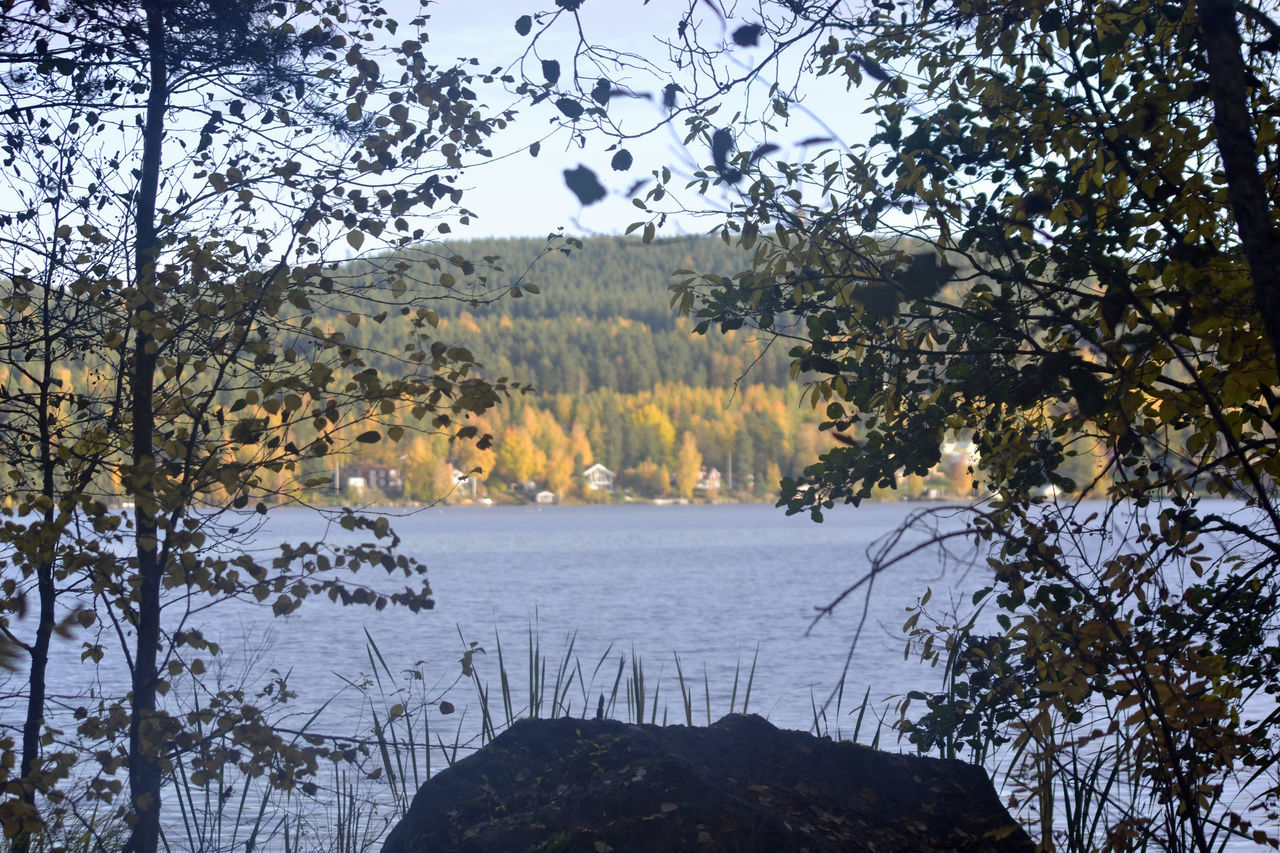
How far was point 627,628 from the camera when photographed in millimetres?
24469

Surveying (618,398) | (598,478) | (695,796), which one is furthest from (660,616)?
(598,478)

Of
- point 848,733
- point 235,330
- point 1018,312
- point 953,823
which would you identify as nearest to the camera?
point 1018,312

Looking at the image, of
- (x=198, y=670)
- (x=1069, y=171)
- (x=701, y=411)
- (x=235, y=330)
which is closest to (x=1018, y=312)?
(x=1069, y=171)

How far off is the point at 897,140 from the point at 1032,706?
2.02 metres

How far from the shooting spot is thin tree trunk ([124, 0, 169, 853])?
394 cm

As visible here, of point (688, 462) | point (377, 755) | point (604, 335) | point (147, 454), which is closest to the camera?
point (147, 454)

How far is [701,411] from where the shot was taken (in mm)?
105812

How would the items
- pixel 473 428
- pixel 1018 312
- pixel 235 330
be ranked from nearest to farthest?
pixel 1018 312 → pixel 473 428 → pixel 235 330

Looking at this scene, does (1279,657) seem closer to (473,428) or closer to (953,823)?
(953,823)

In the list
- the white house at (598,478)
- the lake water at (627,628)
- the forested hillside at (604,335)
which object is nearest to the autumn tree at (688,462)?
the forested hillside at (604,335)

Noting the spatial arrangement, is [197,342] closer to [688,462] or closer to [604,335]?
[688,462]

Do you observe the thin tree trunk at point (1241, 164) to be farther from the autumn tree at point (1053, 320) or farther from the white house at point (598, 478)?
the white house at point (598, 478)

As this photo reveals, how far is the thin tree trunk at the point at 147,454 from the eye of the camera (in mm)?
3939

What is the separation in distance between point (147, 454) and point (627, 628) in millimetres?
20906
